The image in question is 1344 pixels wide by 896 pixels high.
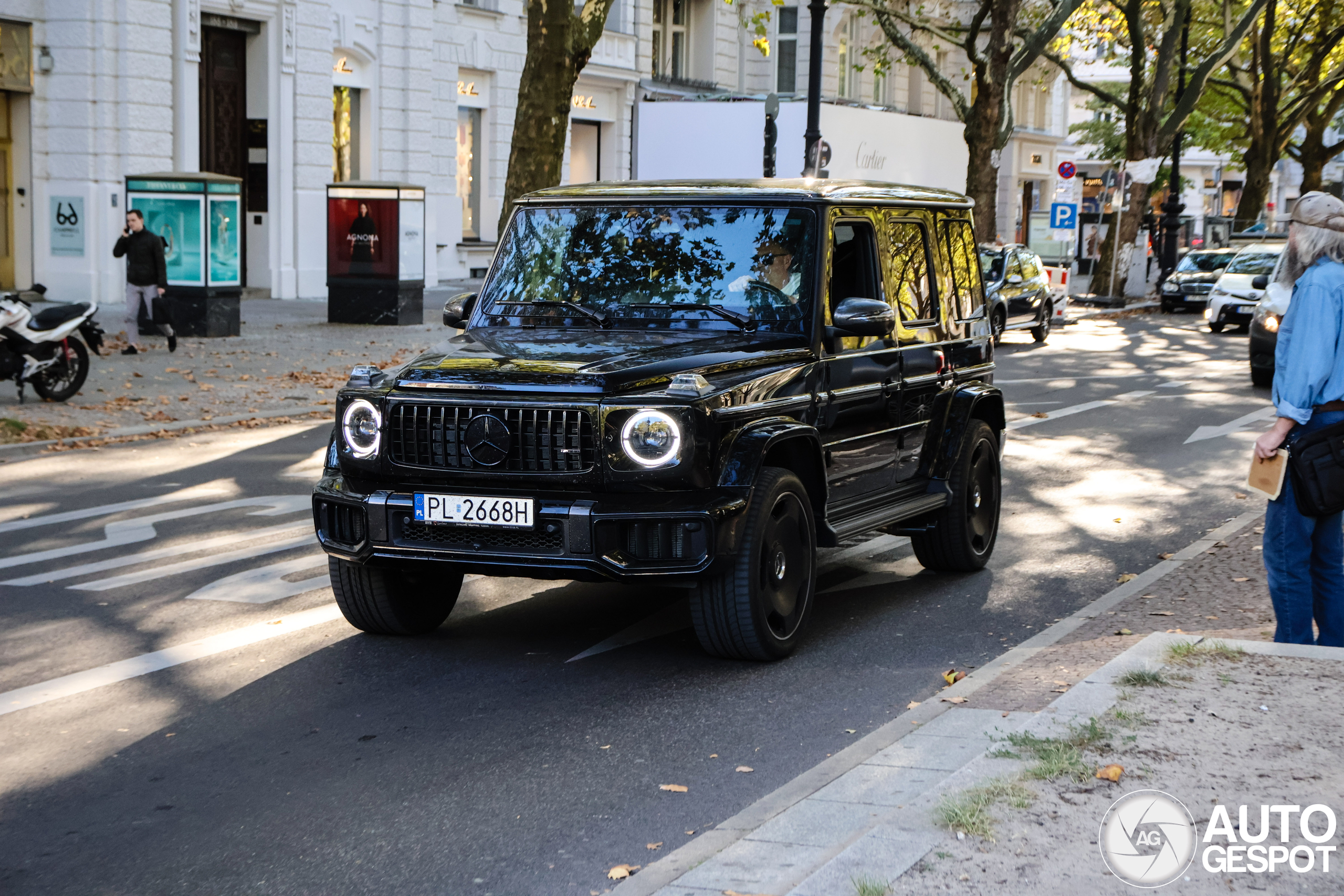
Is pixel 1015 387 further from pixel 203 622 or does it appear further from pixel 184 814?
pixel 184 814

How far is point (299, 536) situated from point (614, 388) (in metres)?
3.74

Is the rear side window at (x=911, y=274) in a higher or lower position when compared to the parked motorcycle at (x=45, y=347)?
higher

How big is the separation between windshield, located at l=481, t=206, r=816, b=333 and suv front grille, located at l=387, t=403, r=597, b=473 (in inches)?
41.2

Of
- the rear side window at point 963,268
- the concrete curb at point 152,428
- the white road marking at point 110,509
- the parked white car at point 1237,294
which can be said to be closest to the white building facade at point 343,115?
the parked white car at point 1237,294

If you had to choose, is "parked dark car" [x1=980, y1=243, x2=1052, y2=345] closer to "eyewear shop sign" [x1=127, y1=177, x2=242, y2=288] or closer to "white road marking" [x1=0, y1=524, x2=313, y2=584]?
"eyewear shop sign" [x1=127, y1=177, x2=242, y2=288]

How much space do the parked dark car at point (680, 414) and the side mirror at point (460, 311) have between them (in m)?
0.01

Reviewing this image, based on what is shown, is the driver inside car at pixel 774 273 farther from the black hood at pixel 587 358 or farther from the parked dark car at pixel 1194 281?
the parked dark car at pixel 1194 281

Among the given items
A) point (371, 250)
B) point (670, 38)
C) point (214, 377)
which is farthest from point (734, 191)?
point (670, 38)

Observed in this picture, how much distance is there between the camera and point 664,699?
19.7 feet

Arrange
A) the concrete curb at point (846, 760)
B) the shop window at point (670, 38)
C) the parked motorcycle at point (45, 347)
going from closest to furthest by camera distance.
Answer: the concrete curb at point (846, 760)
the parked motorcycle at point (45, 347)
the shop window at point (670, 38)

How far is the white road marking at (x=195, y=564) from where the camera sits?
25.4 feet

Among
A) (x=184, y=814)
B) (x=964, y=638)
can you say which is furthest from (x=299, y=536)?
(x=184, y=814)

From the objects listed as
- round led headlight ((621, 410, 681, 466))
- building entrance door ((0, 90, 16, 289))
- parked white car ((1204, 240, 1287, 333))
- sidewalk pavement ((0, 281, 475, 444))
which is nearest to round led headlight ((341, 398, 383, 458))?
round led headlight ((621, 410, 681, 466))

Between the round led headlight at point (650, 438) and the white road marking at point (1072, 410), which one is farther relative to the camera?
the white road marking at point (1072, 410)
